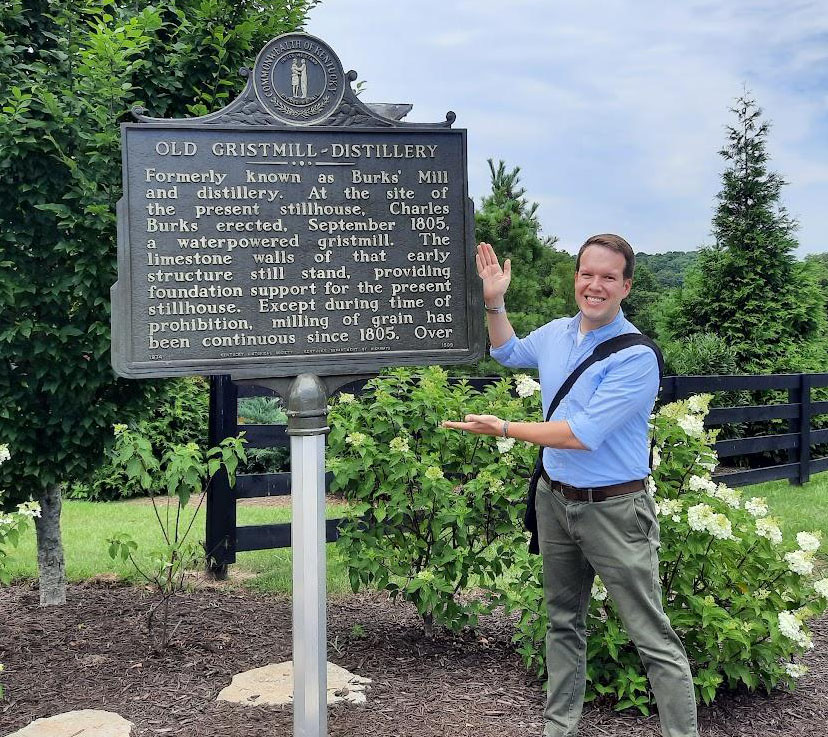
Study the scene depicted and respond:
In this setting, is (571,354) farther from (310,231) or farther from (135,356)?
(135,356)

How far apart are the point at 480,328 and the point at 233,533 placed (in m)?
3.59

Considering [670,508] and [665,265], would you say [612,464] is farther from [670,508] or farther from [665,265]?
→ [665,265]

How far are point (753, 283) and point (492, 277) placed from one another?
1092 centimetres

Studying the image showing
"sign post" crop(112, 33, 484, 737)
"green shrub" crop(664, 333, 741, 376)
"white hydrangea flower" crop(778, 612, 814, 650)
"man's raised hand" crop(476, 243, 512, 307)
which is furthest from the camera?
"green shrub" crop(664, 333, 741, 376)

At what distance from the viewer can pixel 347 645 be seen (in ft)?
16.6

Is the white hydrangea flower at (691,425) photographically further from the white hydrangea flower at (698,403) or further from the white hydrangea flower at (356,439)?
the white hydrangea flower at (356,439)

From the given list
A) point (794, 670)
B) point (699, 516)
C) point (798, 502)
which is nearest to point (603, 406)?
point (699, 516)

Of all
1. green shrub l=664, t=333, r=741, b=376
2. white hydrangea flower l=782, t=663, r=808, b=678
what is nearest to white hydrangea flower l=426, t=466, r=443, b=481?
white hydrangea flower l=782, t=663, r=808, b=678

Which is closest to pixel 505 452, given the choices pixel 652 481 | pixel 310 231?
pixel 652 481

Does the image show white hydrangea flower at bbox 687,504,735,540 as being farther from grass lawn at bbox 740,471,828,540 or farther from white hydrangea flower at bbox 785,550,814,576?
grass lawn at bbox 740,471,828,540

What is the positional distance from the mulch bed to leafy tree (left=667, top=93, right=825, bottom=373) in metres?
8.25

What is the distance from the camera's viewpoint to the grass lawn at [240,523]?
6.80 metres

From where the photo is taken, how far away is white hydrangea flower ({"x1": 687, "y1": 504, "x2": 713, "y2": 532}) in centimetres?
399

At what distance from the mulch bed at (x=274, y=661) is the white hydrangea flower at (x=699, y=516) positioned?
1.04 meters
